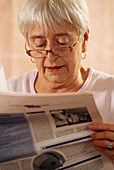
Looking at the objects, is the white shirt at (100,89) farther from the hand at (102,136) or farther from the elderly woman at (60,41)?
the hand at (102,136)

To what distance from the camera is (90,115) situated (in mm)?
869

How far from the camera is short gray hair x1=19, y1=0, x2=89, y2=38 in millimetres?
1028

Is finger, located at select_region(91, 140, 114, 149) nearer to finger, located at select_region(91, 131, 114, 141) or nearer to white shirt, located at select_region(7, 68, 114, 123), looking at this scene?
finger, located at select_region(91, 131, 114, 141)

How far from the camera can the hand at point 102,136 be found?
82 centimetres

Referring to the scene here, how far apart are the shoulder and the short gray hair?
34 centimetres

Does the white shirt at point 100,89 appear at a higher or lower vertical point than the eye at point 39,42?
lower

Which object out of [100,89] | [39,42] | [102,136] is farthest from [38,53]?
[102,136]

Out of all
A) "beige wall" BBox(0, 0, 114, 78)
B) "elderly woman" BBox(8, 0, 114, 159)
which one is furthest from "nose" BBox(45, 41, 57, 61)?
"beige wall" BBox(0, 0, 114, 78)

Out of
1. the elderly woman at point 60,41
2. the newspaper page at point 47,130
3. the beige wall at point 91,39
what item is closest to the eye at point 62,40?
the elderly woman at point 60,41

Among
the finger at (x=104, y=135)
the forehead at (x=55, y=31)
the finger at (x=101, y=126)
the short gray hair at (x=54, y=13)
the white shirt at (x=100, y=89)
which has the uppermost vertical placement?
the short gray hair at (x=54, y=13)

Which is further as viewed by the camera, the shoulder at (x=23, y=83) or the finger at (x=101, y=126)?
the shoulder at (x=23, y=83)

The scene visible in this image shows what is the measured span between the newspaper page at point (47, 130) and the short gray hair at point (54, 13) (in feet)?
1.21

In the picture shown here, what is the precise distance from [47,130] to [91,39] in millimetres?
1505

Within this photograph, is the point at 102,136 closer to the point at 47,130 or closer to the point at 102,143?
the point at 102,143
